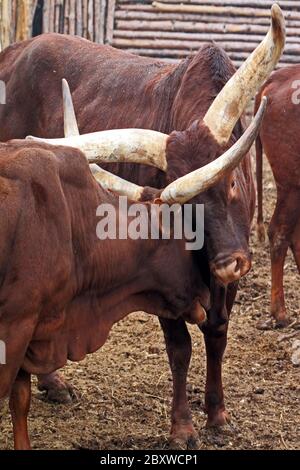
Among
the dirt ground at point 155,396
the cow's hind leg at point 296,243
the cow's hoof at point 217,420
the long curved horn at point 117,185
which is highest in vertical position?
the long curved horn at point 117,185

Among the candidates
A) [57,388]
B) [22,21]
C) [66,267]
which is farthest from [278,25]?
[22,21]

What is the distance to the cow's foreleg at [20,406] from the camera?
5227mm

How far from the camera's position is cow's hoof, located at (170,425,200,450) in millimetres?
5660

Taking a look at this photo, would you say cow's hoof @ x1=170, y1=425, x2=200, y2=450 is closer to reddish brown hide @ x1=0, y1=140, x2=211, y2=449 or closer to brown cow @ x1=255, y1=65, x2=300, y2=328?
reddish brown hide @ x1=0, y1=140, x2=211, y2=449

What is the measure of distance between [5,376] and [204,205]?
1290 millimetres

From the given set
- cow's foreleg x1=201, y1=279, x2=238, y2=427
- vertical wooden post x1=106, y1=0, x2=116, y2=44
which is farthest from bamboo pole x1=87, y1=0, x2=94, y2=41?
cow's foreleg x1=201, y1=279, x2=238, y2=427

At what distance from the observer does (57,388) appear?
6484 mm

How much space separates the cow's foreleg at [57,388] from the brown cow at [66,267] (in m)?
1.14

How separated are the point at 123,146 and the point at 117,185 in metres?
0.21

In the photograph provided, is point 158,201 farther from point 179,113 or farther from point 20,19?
point 20,19

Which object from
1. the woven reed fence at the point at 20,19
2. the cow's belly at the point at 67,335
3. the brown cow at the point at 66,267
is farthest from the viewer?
the woven reed fence at the point at 20,19

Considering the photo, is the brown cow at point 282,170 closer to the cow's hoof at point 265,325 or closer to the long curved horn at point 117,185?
the cow's hoof at point 265,325

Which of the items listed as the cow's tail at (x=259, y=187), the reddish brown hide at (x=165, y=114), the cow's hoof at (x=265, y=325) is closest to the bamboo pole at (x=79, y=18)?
the cow's tail at (x=259, y=187)
